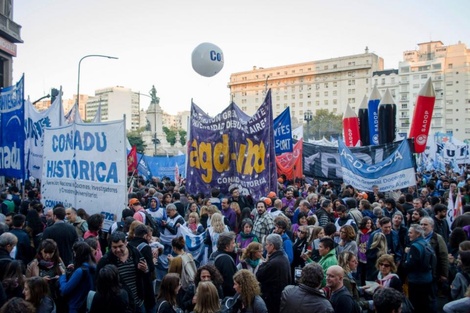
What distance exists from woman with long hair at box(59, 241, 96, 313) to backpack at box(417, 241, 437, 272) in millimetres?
4098

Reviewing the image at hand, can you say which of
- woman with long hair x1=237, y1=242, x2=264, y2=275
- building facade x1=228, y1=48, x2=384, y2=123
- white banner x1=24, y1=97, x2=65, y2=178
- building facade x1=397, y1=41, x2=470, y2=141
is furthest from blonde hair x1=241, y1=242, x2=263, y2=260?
building facade x1=397, y1=41, x2=470, y2=141

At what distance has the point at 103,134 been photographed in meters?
8.12

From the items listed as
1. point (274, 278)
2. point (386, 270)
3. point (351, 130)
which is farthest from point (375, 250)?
point (351, 130)

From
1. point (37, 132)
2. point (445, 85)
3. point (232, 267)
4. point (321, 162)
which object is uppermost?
point (445, 85)

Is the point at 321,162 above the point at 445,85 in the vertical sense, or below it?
below

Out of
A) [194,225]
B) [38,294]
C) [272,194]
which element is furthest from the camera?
[272,194]

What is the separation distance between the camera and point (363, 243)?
289 inches

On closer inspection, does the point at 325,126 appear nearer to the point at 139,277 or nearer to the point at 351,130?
the point at 351,130

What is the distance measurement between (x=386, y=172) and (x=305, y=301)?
8360 mm

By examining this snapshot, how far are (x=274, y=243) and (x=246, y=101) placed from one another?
119017 mm

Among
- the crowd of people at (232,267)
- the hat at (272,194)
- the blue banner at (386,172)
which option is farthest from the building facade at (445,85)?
the crowd of people at (232,267)

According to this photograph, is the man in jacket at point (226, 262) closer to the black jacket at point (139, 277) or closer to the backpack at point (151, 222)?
the black jacket at point (139, 277)

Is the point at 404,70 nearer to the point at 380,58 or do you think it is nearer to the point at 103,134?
the point at 380,58

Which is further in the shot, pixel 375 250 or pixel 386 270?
pixel 375 250
